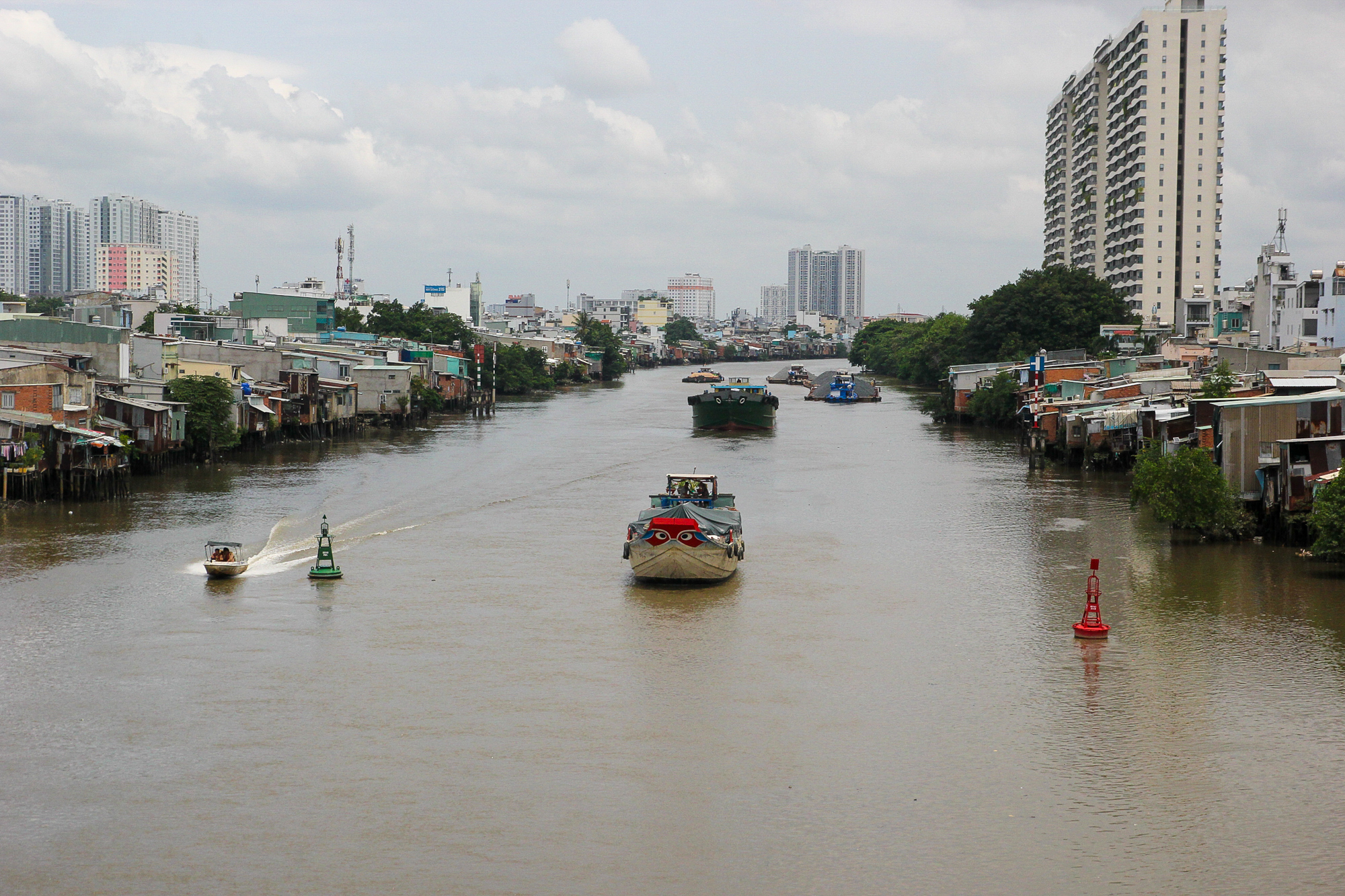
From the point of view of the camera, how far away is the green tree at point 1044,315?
6138 cm

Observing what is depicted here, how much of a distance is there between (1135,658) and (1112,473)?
20.0 metres

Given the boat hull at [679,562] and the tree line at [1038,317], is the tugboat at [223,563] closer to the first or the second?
the boat hull at [679,562]

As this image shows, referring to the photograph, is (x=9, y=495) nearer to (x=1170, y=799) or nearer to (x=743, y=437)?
(x=1170, y=799)

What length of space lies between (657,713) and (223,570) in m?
9.35

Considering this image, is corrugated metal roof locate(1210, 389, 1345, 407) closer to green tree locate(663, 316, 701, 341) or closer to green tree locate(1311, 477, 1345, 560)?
green tree locate(1311, 477, 1345, 560)

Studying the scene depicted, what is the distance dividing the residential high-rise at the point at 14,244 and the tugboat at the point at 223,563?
14377 centimetres

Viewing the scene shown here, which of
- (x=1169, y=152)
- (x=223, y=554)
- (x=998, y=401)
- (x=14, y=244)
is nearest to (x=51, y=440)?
(x=223, y=554)

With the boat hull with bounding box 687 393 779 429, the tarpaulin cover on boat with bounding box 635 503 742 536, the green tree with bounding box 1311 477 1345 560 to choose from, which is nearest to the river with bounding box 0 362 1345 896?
the green tree with bounding box 1311 477 1345 560

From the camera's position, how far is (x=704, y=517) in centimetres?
2089

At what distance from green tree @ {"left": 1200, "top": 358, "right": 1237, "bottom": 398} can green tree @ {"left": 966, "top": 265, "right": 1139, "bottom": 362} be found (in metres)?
27.7

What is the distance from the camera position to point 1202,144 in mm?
70000

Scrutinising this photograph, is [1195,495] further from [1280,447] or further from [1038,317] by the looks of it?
[1038,317]

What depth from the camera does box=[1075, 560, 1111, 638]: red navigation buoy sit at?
56.3 feet

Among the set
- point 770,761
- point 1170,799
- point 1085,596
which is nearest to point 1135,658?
point 1085,596
